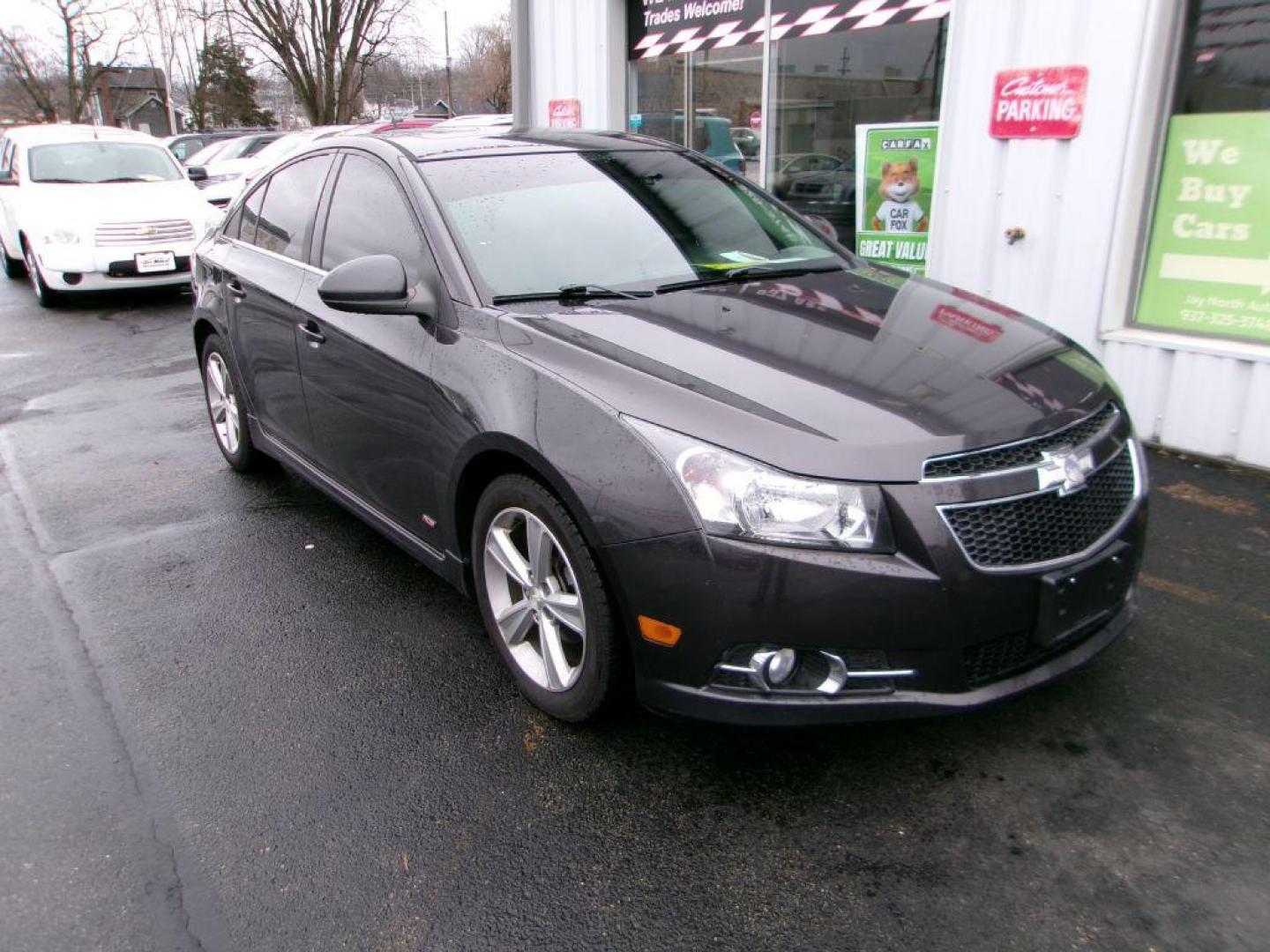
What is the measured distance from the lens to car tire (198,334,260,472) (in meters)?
4.82

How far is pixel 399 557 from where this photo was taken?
13.7 feet

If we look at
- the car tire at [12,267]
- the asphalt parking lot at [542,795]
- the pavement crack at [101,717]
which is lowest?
the pavement crack at [101,717]

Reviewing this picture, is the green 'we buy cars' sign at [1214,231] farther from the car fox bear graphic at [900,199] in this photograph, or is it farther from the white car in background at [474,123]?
the white car in background at [474,123]

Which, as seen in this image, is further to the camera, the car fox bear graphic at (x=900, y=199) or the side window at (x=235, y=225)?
the car fox bear graphic at (x=900, y=199)

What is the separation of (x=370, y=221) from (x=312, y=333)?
0.50 meters

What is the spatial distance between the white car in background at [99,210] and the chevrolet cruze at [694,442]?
24.0ft

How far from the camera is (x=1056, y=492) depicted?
2.39 m

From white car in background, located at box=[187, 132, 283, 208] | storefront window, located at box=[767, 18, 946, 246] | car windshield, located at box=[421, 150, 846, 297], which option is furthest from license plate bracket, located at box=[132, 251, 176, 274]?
car windshield, located at box=[421, 150, 846, 297]

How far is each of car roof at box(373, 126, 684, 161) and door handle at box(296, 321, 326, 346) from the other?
760mm

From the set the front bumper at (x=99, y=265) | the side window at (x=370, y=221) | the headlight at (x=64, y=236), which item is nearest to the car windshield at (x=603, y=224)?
the side window at (x=370, y=221)

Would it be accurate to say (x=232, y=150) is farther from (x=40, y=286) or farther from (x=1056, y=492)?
Result: (x=1056, y=492)

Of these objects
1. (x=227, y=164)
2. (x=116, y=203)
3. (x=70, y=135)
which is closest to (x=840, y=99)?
(x=116, y=203)

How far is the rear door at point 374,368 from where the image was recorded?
3162 millimetres

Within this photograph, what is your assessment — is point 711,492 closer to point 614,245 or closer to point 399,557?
point 614,245
